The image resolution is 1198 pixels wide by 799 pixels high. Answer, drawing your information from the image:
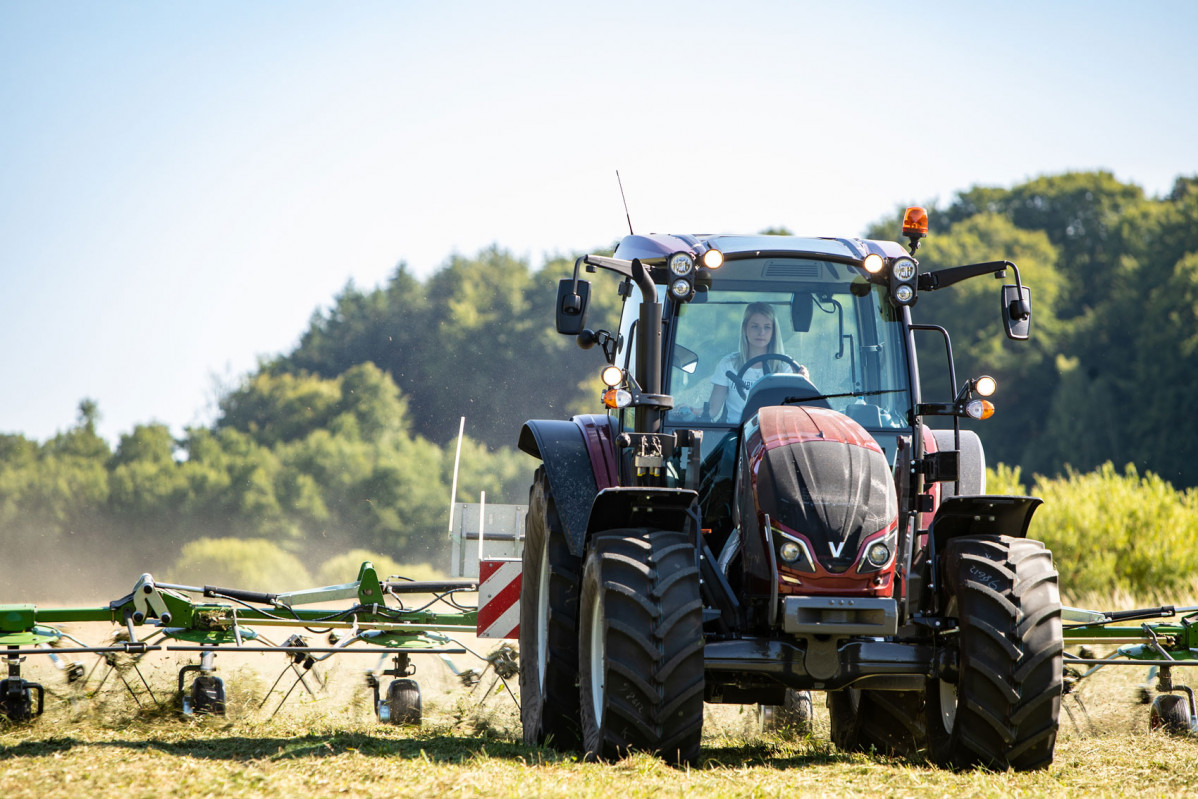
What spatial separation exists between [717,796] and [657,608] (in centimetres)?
81

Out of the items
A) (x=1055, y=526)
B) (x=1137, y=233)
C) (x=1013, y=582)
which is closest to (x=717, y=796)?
(x=1013, y=582)

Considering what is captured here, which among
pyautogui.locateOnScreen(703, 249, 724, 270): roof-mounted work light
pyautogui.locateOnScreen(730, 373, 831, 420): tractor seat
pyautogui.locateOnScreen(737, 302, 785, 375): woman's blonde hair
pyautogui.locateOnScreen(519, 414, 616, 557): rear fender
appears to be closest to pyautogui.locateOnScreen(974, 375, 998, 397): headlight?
pyautogui.locateOnScreen(730, 373, 831, 420): tractor seat

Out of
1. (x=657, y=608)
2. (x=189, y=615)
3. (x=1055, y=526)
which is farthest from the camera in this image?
(x=1055, y=526)

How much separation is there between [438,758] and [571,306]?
2352 mm

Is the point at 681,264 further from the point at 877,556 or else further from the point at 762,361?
the point at 877,556

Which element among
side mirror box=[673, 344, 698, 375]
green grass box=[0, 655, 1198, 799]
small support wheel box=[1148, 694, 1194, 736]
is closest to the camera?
green grass box=[0, 655, 1198, 799]

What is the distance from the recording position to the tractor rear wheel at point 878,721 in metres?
7.06

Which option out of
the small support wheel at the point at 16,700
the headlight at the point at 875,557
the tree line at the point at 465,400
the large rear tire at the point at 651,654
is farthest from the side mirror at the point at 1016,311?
the tree line at the point at 465,400

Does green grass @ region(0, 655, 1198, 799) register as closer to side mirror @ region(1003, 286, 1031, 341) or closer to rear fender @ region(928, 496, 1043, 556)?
rear fender @ region(928, 496, 1043, 556)

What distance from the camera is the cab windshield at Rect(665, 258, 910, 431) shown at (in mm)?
6656

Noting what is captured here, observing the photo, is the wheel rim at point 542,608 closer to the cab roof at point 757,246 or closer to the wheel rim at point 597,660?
the wheel rim at point 597,660

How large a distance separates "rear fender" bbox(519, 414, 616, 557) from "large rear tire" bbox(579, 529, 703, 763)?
0.94 meters

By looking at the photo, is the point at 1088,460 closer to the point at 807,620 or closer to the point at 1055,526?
the point at 1055,526

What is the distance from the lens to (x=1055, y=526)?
18.8 m
